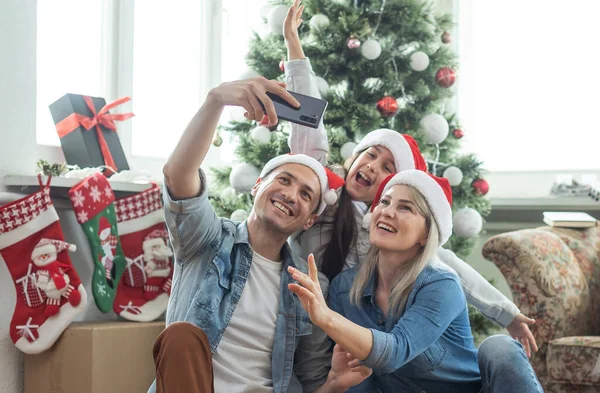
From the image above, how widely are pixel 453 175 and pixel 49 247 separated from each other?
1.59 metres

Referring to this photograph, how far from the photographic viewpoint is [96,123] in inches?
105

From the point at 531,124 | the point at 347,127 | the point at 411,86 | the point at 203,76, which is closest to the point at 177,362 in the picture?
the point at 347,127

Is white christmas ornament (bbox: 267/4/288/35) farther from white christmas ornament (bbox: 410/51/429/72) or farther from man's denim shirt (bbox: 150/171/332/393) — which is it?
man's denim shirt (bbox: 150/171/332/393)

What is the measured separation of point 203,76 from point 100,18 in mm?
741

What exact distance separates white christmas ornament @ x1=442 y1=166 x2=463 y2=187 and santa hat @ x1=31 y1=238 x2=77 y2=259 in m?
1.51

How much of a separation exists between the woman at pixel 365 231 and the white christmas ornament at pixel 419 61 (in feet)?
2.45

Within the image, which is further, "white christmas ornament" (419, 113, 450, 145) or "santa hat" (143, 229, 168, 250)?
"white christmas ornament" (419, 113, 450, 145)

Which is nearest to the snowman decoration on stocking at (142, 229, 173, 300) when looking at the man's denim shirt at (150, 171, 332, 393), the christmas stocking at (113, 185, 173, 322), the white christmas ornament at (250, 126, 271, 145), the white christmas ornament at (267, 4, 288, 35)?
the christmas stocking at (113, 185, 173, 322)

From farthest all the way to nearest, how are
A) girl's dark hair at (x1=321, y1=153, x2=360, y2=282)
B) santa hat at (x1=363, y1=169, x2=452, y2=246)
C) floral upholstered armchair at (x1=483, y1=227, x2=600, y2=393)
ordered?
floral upholstered armchair at (x1=483, y1=227, x2=600, y2=393), girl's dark hair at (x1=321, y1=153, x2=360, y2=282), santa hat at (x1=363, y1=169, x2=452, y2=246)

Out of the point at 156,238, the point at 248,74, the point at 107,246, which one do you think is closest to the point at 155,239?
the point at 156,238

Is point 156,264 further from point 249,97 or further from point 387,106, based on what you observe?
point 249,97

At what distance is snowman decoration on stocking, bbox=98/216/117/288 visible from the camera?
8.12 ft

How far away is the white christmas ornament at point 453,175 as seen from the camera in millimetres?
2984

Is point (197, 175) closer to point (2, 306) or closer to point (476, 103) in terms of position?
point (2, 306)
